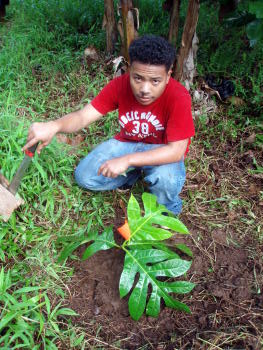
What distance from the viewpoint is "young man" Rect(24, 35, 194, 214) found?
162cm

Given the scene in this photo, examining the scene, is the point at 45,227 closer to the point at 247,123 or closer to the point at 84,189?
the point at 84,189

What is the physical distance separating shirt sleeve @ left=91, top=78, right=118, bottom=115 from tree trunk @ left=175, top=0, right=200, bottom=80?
969 millimetres

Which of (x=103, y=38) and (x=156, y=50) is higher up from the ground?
(x=156, y=50)

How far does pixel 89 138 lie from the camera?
2572 millimetres

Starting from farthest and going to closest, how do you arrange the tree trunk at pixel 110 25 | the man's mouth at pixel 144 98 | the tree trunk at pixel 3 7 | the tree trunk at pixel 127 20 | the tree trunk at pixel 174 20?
the tree trunk at pixel 3 7, the tree trunk at pixel 110 25, the tree trunk at pixel 174 20, the tree trunk at pixel 127 20, the man's mouth at pixel 144 98

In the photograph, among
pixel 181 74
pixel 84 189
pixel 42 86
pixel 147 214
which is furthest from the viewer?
pixel 42 86

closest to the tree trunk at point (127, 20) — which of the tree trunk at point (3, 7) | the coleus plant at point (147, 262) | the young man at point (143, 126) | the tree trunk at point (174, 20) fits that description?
the tree trunk at point (174, 20)

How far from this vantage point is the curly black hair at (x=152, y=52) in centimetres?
156

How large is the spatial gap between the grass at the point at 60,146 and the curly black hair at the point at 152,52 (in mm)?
907

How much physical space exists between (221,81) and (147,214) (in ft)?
5.47

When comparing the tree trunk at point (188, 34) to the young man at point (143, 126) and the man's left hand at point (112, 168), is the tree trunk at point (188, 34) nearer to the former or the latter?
the young man at point (143, 126)

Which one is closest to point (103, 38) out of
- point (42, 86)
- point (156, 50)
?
point (42, 86)

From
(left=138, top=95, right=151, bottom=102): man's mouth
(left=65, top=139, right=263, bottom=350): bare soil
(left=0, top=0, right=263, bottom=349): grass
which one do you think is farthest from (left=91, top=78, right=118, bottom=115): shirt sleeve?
(left=65, top=139, right=263, bottom=350): bare soil

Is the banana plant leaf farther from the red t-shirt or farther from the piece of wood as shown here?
the piece of wood
